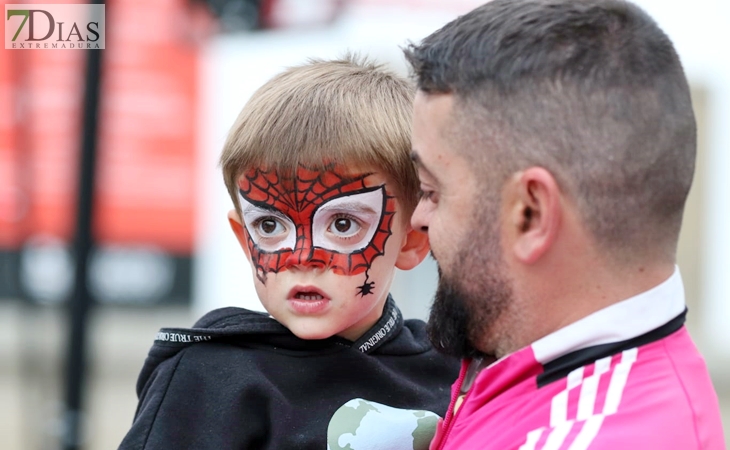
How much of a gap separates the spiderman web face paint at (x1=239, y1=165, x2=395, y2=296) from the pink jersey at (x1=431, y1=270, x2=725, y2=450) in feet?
1.49

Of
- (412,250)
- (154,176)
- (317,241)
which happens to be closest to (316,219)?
(317,241)

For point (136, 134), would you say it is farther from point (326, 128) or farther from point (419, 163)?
point (419, 163)

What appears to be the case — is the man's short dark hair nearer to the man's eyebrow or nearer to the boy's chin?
the man's eyebrow

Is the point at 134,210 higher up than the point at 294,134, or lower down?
lower down

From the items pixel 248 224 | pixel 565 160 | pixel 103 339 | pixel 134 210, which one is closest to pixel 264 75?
pixel 134 210

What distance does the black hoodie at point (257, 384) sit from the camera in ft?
6.10

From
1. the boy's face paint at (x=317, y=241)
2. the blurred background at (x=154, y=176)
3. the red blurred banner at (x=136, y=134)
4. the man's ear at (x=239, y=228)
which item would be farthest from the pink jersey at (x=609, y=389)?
the red blurred banner at (x=136, y=134)

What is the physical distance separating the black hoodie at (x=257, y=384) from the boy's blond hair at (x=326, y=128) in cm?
29

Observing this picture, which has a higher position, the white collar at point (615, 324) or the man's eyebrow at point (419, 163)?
the man's eyebrow at point (419, 163)

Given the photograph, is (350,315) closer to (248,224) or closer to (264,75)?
(248,224)

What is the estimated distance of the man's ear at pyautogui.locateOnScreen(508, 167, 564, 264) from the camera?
1.49m

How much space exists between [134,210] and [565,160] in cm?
712

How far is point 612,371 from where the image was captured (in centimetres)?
147

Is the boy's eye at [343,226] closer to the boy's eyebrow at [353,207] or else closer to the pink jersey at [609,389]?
the boy's eyebrow at [353,207]
